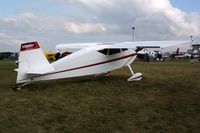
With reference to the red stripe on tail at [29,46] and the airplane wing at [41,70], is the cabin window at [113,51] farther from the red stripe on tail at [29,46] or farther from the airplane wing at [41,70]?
the red stripe on tail at [29,46]

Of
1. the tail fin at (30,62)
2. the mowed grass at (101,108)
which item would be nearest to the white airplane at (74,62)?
the tail fin at (30,62)

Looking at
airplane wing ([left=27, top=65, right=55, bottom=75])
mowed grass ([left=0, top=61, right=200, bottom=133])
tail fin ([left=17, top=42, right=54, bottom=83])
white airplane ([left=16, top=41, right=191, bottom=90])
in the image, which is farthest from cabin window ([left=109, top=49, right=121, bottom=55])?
tail fin ([left=17, top=42, right=54, bottom=83])

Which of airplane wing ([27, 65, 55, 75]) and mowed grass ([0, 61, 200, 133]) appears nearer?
mowed grass ([0, 61, 200, 133])

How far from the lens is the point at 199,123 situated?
7.03m

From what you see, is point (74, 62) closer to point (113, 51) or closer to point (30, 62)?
point (30, 62)

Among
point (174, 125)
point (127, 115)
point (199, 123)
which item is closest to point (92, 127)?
point (127, 115)

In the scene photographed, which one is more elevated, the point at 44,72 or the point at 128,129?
the point at 44,72

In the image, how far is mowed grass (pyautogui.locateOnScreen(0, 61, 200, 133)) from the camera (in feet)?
22.0

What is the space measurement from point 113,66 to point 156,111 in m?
6.68

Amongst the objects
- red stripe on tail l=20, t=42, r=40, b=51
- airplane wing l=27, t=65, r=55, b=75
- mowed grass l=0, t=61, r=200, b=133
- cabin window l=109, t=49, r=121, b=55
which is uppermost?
red stripe on tail l=20, t=42, r=40, b=51

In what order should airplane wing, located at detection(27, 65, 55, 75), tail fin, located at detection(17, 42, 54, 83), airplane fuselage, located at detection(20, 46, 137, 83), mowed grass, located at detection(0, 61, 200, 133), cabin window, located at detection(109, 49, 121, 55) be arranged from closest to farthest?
mowed grass, located at detection(0, 61, 200, 133) → tail fin, located at detection(17, 42, 54, 83) → airplane wing, located at detection(27, 65, 55, 75) → airplane fuselage, located at detection(20, 46, 137, 83) → cabin window, located at detection(109, 49, 121, 55)

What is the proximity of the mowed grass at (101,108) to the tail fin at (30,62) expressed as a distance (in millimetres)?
554

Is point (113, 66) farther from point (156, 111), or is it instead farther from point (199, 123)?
point (199, 123)

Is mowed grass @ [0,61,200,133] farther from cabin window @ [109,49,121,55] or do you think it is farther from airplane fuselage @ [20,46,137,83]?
cabin window @ [109,49,121,55]
